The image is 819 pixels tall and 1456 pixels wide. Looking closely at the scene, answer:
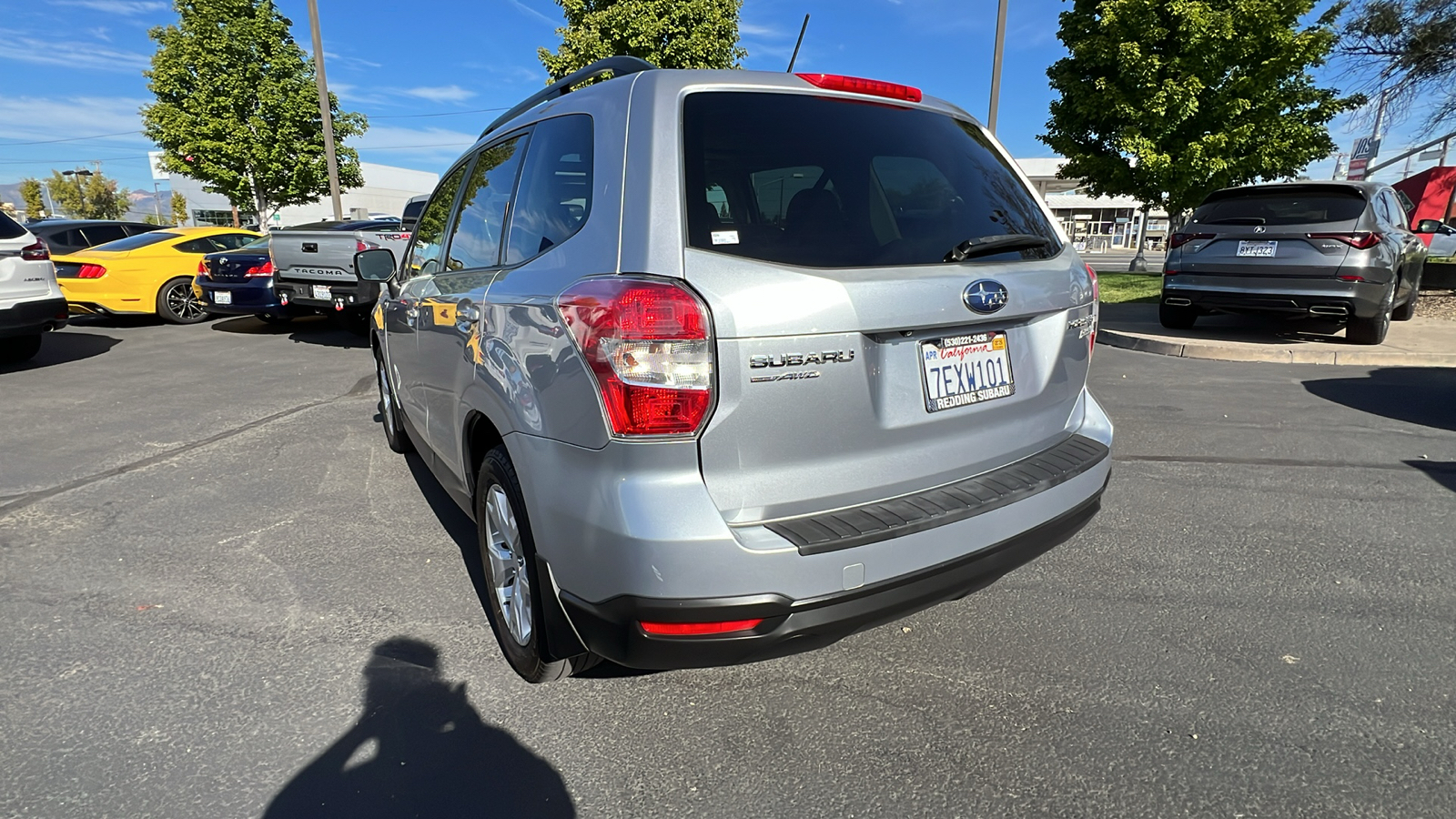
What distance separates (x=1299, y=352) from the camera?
7.55m

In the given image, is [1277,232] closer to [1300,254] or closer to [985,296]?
[1300,254]

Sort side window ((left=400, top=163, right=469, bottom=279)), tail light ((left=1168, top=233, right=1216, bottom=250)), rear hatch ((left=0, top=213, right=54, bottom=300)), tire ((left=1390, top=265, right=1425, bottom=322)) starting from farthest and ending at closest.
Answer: tire ((left=1390, top=265, right=1425, bottom=322)), tail light ((left=1168, top=233, right=1216, bottom=250)), rear hatch ((left=0, top=213, right=54, bottom=300)), side window ((left=400, top=163, right=469, bottom=279))

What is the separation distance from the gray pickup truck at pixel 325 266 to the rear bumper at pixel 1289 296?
880 centimetres

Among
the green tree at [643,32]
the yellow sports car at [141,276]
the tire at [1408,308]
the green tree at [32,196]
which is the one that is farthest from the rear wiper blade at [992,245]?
the green tree at [32,196]

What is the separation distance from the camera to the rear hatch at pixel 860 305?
6.01 feet

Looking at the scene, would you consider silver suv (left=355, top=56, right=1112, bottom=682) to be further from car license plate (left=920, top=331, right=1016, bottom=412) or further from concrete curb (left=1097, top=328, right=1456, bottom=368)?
concrete curb (left=1097, top=328, right=1456, bottom=368)

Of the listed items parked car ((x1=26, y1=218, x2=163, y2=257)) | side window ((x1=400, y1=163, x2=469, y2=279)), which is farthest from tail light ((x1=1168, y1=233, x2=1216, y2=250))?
parked car ((x1=26, y1=218, x2=163, y2=257))

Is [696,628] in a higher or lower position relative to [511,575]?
higher

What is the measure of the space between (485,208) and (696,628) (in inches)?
73.6

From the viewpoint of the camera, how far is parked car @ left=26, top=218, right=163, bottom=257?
12.9m

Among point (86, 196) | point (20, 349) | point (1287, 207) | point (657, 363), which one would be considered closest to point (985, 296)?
point (657, 363)

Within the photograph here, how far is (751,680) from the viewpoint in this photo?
251 centimetres

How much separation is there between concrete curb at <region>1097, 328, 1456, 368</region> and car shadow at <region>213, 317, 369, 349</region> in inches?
366

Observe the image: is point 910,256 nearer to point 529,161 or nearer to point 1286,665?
point 529,161
